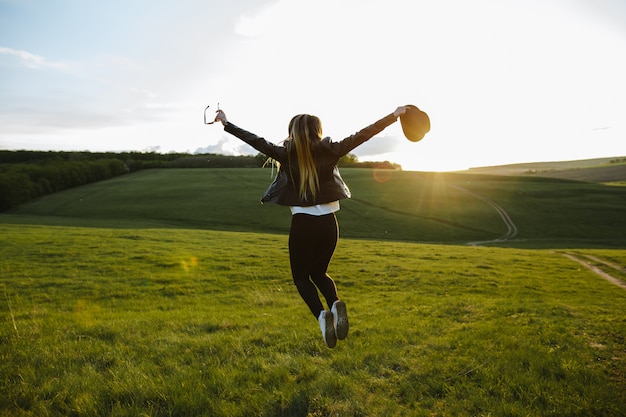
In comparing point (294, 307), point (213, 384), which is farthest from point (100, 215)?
point (213, 384)

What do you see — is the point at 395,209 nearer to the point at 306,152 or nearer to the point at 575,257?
the point at 575,257

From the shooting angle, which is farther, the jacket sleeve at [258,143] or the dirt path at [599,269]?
the dirt path at [599,269]

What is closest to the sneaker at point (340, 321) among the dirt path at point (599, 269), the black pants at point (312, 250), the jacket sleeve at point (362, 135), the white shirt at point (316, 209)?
the black pants at point (312, 250)

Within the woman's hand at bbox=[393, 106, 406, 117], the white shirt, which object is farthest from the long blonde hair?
the woman's hand at bbox=[393, 106, 406, 117]

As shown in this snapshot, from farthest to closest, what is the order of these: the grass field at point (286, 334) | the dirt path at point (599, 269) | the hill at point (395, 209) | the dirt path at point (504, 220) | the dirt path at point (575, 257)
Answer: the hill at point (395, 209), the dirt path at point (504, 220), the dirt path at point (575, 257), the dirt path at point (599, 269), the grass field at point (286, 334)

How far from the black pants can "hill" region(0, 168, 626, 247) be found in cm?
3754

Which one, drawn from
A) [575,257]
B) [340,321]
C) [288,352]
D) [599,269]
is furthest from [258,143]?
[575,257]

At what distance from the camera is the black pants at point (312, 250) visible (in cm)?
477

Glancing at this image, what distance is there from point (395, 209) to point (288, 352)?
48.7 metres

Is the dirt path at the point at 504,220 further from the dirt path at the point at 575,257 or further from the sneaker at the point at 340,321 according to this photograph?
the sneaker at the point at 340,321

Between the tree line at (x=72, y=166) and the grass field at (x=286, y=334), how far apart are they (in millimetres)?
29030

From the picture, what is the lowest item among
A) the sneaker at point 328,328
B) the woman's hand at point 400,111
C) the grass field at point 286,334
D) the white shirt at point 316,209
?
the grass field at point 286,334

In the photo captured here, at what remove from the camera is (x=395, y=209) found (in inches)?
2138

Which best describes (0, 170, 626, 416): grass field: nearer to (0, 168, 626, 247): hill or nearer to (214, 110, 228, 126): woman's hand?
(214, 110, 228, 126): woman's hand
